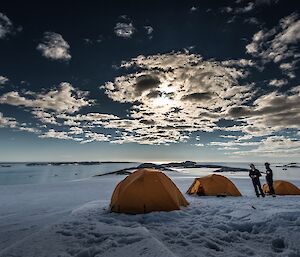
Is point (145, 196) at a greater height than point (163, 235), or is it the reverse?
point (145, 196)

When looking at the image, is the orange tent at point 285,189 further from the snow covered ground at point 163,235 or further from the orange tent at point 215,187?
the snow covered ground at point 163,235

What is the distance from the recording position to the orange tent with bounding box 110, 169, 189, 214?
39.8 ft

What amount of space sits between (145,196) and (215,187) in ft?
28.1

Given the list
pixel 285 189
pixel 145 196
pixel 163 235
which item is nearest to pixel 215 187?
pixel 285 189

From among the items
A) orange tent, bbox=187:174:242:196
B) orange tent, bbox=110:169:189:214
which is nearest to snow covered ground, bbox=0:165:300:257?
orange tent, bbox=110:169:189:214

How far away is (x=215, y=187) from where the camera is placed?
757 inches

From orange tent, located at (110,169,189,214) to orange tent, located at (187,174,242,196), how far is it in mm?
6793

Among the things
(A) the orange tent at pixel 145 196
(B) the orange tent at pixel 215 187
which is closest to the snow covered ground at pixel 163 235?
(A) the orange tent at pixel 145 196

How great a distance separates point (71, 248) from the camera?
6.95 metres

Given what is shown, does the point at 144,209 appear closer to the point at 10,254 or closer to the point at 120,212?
the point at 120,212

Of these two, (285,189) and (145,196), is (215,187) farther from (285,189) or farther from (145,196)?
(145,196)

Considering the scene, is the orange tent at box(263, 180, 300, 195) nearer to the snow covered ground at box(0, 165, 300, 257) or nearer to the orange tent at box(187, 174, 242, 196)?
the orange tent at box(187, 174, 242, 196)

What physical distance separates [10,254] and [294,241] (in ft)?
23.4

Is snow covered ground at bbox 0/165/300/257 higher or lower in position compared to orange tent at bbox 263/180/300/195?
lower
